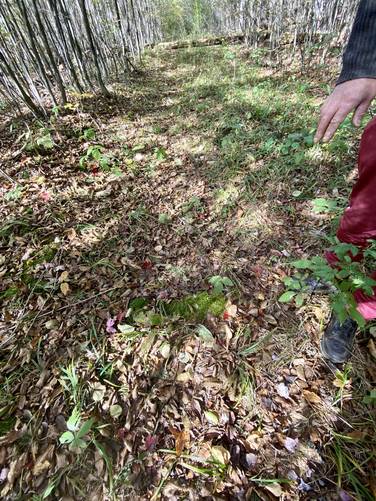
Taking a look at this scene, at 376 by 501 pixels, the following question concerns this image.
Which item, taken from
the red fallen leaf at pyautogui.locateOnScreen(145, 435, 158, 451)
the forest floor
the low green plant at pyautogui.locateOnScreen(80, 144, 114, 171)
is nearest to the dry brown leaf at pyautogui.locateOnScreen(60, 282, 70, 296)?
the forest floor

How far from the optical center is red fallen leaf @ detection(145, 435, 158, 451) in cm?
133

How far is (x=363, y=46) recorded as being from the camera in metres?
0.84

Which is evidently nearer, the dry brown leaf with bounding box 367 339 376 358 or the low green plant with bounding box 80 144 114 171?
the dry brown leaf with bounding box 367 339 376 358

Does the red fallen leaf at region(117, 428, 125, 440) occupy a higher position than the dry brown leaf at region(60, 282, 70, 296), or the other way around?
the dry brown leaf at region(60, 282, 70, 296)

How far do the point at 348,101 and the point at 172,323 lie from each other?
150 centimetres

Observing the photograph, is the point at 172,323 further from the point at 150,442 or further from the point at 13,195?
the point at 13,195

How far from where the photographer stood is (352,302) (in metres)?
1.27

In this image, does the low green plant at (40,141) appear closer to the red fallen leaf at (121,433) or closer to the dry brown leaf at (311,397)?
the red fallen leaf at (121,433)

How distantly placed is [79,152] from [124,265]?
6.10 feet

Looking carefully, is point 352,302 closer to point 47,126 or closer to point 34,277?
point 34,277

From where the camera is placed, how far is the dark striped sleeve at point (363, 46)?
82 centimetres

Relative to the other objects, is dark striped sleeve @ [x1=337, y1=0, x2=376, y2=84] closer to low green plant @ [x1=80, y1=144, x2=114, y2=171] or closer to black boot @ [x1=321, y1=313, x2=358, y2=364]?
black boot @ [x1=321, y1=313, x2=358, y2=364]

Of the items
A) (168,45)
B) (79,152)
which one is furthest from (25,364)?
(168,45)

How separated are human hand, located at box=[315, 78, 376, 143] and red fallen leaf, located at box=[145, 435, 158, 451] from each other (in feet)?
5.39
